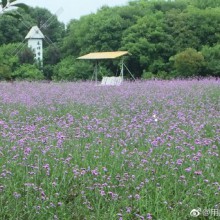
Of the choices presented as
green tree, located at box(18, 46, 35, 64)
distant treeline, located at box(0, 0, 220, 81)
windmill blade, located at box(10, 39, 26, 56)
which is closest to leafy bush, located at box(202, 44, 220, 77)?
distant treeline, located at box(0, 0, 220, 81)

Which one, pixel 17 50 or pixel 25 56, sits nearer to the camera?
pixel 25 56

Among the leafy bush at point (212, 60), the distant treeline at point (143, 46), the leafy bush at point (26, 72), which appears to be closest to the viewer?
the leafy bush at point (212, 60)

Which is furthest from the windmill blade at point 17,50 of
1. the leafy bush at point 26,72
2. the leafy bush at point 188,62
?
the leafy bush at point 188,62

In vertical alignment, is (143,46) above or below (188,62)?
above

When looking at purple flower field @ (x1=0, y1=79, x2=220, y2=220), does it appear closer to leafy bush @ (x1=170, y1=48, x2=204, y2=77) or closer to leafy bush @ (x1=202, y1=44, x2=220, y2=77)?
leafy bush @ (x1=170, y1=48, x2=204, y2=77)

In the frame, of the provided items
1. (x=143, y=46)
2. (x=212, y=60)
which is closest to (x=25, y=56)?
(x=143, y=46)

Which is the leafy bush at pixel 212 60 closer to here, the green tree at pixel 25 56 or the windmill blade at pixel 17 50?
the green tree at pixel 25 56

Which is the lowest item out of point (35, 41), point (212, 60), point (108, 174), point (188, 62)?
point (108, 174)

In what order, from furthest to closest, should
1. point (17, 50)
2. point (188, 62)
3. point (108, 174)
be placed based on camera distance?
1. point (17, 50)
2. point (188, 62)
3. point (108, 174)

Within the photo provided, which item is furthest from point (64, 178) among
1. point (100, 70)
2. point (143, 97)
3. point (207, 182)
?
point (100, 70)

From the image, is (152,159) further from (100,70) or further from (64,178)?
(100,70)

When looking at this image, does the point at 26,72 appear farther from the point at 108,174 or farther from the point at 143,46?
the point at 108,174

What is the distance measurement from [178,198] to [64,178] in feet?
2.91

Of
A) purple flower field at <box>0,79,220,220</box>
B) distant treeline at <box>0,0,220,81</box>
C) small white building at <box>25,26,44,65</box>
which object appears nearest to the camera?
purple flower field at <box>0,79,220,220</box>
